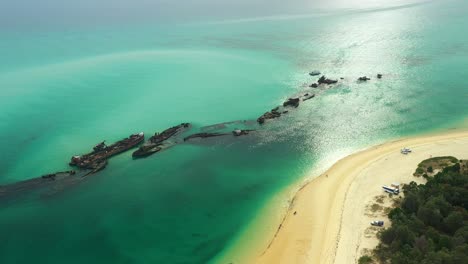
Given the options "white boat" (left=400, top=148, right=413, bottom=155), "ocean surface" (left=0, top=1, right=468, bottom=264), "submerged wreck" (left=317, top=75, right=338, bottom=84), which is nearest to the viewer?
"ocean surface" (left=0, top=1, right=468, bottom=264)

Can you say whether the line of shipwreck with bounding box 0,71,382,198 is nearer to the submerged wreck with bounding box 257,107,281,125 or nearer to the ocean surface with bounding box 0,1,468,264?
the submerged wreck with bounding box 257,107,281,125

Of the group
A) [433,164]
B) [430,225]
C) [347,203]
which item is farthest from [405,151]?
[430,225]

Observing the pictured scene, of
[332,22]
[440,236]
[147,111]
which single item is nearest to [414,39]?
[332,22]

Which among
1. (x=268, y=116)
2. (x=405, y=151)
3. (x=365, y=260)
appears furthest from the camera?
(x=268, y=116)

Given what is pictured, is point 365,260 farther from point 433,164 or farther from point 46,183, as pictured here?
point 46,183

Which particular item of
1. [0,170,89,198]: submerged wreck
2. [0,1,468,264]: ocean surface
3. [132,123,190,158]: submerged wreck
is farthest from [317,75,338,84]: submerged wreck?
[0,170,89,198]: submerged wreck

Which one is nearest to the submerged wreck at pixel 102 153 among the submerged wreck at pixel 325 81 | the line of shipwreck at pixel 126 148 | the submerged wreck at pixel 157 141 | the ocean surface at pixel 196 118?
the line of shipwreck at pixel 126 148

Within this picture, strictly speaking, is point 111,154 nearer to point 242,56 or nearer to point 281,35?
point 242,56
